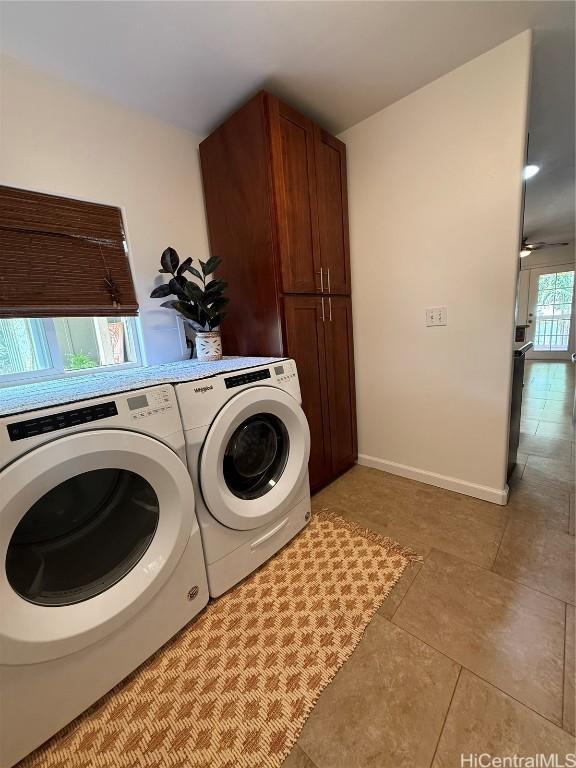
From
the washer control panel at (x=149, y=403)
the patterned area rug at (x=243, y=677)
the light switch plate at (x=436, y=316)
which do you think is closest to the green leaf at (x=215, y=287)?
the washer control panel at (x=149, y=403)

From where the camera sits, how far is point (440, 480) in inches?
75.4

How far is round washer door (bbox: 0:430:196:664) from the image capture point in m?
0.74

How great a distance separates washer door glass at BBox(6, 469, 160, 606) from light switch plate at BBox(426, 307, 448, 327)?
1.72m

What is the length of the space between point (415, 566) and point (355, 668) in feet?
1.71

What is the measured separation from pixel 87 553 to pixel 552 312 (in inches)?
319

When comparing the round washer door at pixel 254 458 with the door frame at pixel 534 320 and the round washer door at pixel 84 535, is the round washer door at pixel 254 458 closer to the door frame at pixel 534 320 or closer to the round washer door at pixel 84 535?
the round washer door at pixel 84 535

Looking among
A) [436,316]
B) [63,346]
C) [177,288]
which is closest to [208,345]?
[177,288]

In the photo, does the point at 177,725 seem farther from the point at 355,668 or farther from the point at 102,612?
the point at 355,668

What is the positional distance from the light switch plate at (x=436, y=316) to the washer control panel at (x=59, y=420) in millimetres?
1712

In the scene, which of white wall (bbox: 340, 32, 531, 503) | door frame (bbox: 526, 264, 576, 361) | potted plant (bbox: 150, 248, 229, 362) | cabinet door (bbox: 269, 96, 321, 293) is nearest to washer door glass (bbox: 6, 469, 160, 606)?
potted plant (bbox: 150, 248, 229, 362)

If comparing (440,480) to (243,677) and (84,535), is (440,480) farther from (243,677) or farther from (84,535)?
(84,535)

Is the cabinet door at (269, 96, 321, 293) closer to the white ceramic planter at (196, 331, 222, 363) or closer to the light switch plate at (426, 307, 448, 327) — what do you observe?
the white ceramic planter at (196, 331, 222, 363)

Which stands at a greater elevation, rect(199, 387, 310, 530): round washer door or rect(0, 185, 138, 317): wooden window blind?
rect(0, 185, 138, 317): wooden window blind

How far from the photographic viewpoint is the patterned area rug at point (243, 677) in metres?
0.82
